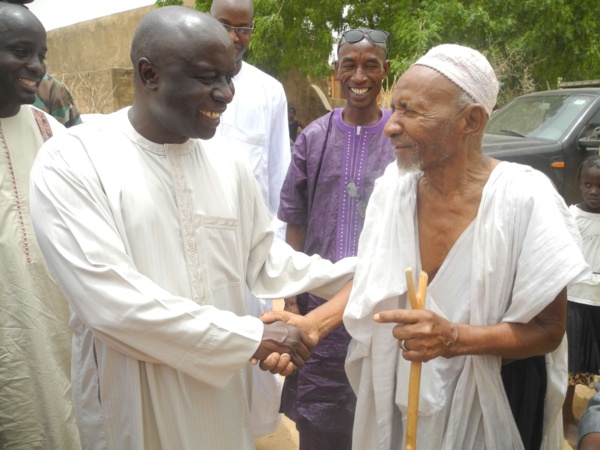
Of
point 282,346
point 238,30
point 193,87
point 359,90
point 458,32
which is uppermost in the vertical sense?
point 458,32

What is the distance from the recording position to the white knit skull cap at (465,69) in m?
2.09

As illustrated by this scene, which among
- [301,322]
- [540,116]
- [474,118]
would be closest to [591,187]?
[474,118]

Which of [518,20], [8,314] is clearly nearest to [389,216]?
[8,314]

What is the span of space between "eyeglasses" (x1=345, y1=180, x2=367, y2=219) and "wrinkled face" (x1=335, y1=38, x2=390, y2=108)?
16.1 inches

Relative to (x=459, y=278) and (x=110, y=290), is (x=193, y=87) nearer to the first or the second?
(x=110, y=290)

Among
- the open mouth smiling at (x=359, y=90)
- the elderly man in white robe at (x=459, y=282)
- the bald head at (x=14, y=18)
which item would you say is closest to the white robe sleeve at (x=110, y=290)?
the elderly man in white robe at (x=459, y=282)

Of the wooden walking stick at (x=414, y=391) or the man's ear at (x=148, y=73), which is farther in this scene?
the man's ear at (x=148, y=73)

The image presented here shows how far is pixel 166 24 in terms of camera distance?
6.61ft

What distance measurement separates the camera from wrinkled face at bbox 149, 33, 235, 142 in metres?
2.00

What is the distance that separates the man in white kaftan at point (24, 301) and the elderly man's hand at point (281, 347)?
132 cm

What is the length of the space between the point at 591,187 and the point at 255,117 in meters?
2.26

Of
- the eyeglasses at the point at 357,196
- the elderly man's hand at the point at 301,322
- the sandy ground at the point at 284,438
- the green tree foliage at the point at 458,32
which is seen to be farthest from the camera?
the green tree foliage at the point at 458,32

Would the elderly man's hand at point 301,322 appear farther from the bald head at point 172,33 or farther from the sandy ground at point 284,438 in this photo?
the sandy ground at point 284,438

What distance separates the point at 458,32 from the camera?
11.2 metres
